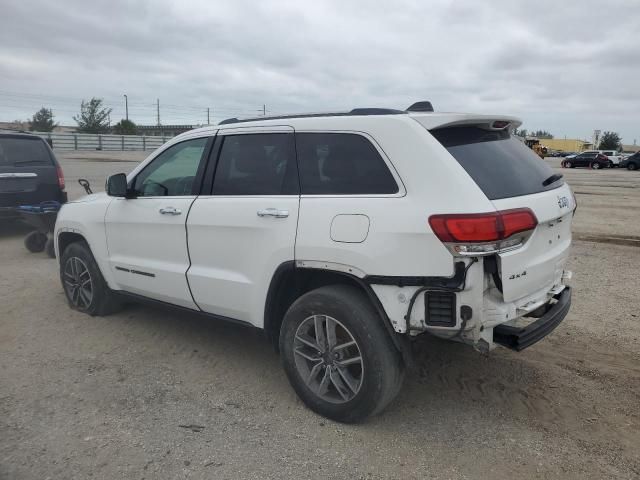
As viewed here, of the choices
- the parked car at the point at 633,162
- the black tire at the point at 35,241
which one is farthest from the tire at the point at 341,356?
the parked car at the point at 633,162

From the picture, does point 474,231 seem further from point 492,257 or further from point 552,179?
point 552,179

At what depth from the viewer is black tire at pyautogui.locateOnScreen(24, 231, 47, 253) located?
800 cm

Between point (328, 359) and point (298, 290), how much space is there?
0.52 meters

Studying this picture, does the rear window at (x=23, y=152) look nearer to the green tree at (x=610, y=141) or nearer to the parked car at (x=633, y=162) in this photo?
the parked car at (x=633, y=162)

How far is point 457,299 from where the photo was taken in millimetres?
2801

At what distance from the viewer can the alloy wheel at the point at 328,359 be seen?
3244mm

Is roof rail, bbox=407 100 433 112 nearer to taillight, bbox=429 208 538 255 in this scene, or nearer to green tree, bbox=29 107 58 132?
taillight, bbox=429 208 538 255

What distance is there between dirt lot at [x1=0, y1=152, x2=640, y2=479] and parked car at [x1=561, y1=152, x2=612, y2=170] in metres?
43.1

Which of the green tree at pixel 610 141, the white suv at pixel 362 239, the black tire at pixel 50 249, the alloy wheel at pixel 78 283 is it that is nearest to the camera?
the white suv at pixel 362 239

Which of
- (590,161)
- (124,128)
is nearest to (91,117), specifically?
(124,128)

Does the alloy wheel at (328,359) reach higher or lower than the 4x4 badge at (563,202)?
lower

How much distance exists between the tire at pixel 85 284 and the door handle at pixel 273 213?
87.2 inches

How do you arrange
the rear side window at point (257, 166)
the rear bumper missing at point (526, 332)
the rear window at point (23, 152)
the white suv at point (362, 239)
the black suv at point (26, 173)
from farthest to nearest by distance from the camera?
the rear window at point (23, 152) → the black suv at point (26, 173) → the rear side window at point (257, 166) → the rear bumper missing at point (526, 332) → the white suv at point (362, 239)

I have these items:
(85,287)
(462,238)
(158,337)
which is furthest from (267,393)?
(85,287)
